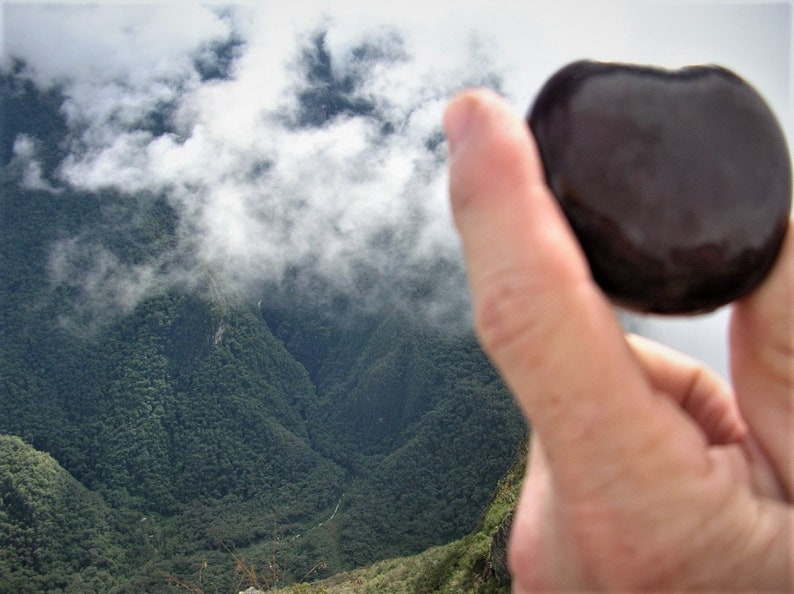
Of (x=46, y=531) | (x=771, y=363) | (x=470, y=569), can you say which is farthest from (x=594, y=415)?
(x=46, y=531)

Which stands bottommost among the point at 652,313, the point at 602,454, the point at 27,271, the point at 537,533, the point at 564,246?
the point at 537,533

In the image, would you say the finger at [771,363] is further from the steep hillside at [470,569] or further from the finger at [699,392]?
the steep hillside at [470,569]

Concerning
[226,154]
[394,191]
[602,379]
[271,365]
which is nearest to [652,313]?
[602,379]

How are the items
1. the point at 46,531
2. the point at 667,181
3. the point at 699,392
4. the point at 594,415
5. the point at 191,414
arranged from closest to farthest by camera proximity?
1. the point at 594,415
2. the point at 667,181
3. the point at 699,392
4. the point at 46,531
5. the point at 191,414

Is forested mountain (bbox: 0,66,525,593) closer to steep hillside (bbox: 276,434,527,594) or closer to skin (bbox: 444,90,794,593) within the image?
steep hillside (bbox: 276,434,527,594)

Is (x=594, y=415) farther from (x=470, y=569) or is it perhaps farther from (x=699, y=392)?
(x=470, y=569)

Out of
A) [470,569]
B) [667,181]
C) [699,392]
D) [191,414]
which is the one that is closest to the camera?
[667,181]

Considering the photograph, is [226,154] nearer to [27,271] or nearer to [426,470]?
[27,271]
